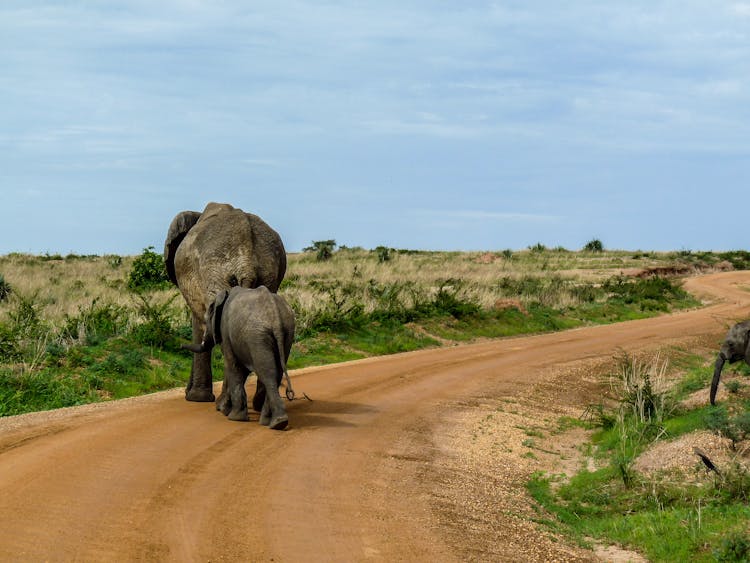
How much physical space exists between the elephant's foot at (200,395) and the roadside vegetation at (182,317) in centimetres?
195

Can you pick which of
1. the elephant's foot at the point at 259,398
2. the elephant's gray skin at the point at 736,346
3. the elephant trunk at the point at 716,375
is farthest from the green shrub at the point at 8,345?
the elephant's gray skin at the point at 736,346

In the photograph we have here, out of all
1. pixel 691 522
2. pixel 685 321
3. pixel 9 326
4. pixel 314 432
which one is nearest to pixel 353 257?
pixel 685 321

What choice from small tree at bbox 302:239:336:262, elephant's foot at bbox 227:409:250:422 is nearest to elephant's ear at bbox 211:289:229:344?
elephant's foot at bbox 227:409:250:422

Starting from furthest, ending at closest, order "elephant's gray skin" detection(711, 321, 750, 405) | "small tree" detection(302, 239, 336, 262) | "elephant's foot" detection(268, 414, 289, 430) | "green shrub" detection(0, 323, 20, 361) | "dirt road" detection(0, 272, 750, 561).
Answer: "small tree" detection(302, 239, 336, 262) → "green shrub" detection(0, 323, 20, 361) → "elephant's gray skin" detection(711, 321, 750, 405) → "elephant's foot" detection(268, 414, 289, 430) → "dirt road" detection(0, 272, 750, 561)

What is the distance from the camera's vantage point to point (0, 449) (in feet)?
33.4

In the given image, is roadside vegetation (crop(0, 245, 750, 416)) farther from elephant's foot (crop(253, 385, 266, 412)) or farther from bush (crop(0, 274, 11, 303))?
elephant's foot (crop(253, 385, 266, 412))

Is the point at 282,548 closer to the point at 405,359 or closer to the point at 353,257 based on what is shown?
the point at 405,359

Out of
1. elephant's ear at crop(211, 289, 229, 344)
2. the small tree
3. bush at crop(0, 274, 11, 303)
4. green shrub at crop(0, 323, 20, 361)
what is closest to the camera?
elephant's ear at crop(211, 289, 229, 344)

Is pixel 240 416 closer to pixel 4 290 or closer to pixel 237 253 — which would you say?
pixel 237 253

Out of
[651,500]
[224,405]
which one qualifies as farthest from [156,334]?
[651,500]

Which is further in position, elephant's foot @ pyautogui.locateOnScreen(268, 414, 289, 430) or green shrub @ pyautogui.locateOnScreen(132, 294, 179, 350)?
green shrub @ pyautogui.locateOnScreen(132, 294, 179, 350)

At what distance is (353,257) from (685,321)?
34.3 metres

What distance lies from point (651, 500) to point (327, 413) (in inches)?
213

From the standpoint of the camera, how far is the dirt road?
711 centimetres
